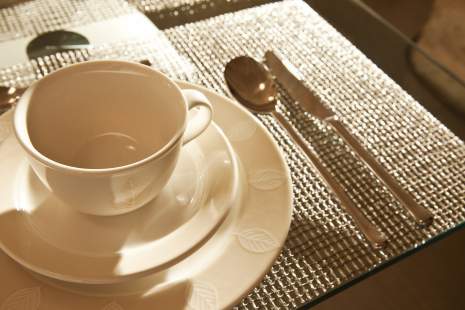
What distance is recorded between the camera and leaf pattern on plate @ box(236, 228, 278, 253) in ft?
1.07

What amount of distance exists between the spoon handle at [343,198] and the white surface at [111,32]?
0.21m

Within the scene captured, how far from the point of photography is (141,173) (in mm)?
297

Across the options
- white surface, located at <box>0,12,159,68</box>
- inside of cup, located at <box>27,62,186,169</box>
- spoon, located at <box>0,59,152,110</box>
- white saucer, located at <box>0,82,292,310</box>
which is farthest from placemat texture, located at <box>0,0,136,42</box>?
white saucer, located at <box>0,82,292,310</box>

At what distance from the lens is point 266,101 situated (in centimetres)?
49

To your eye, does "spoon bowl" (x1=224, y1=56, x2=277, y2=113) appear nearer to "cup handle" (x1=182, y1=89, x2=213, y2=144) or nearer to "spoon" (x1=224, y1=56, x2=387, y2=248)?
"spoon" (x1=224, y1=56, x2=387, y2=248)

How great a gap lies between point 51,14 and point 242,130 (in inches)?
12.8

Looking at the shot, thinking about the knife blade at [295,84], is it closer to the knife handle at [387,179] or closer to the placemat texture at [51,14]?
the knife handle at [387,179]

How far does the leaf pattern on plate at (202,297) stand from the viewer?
0.97 feet

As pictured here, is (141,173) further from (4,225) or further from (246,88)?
(246,88)

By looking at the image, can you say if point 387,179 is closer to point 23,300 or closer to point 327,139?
point 327,139

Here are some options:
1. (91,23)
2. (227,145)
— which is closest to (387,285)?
(227,145)

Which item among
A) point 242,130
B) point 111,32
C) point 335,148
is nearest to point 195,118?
point 242,130

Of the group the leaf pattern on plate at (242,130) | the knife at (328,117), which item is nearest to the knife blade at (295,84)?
the knife at (328,117)

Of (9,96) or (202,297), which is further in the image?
(9,96)
